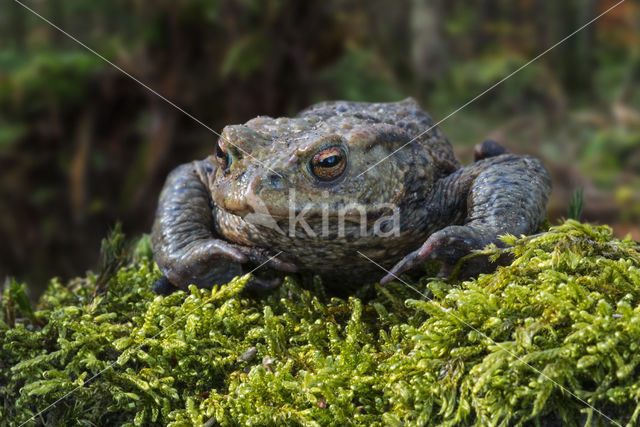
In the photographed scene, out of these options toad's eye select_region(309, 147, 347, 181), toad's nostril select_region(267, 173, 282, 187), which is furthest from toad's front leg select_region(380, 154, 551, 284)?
toad's nostril select_region(267, 173, 282, 187)

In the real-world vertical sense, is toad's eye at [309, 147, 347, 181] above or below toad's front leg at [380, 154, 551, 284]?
above

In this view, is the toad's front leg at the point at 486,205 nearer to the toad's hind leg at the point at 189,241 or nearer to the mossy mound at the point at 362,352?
the mossy mound at the point at 362,352

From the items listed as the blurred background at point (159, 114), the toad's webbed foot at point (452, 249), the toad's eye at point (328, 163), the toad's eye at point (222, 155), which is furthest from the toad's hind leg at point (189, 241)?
the blurred background at point (159, 114)

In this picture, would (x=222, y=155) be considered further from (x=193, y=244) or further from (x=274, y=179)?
(x=193, y=244)

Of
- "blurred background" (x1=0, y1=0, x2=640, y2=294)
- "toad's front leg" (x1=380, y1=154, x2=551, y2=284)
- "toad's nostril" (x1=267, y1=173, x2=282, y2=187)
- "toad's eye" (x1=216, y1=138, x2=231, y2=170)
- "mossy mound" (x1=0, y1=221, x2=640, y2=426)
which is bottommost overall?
"mossy mound" (x1=0, y1=221, x2=640, y2=426)

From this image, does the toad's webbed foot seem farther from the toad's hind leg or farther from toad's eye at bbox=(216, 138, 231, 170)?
toad's eye at bbox=(216, 138, 231, 170)

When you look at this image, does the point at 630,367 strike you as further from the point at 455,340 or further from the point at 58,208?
the point at 58,208

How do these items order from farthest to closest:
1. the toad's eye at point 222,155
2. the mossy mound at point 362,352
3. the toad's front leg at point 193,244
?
→ the toad's front leg at point 193,244 → the toad's eye at point 222,155 → the mossy mound at point 362,352
